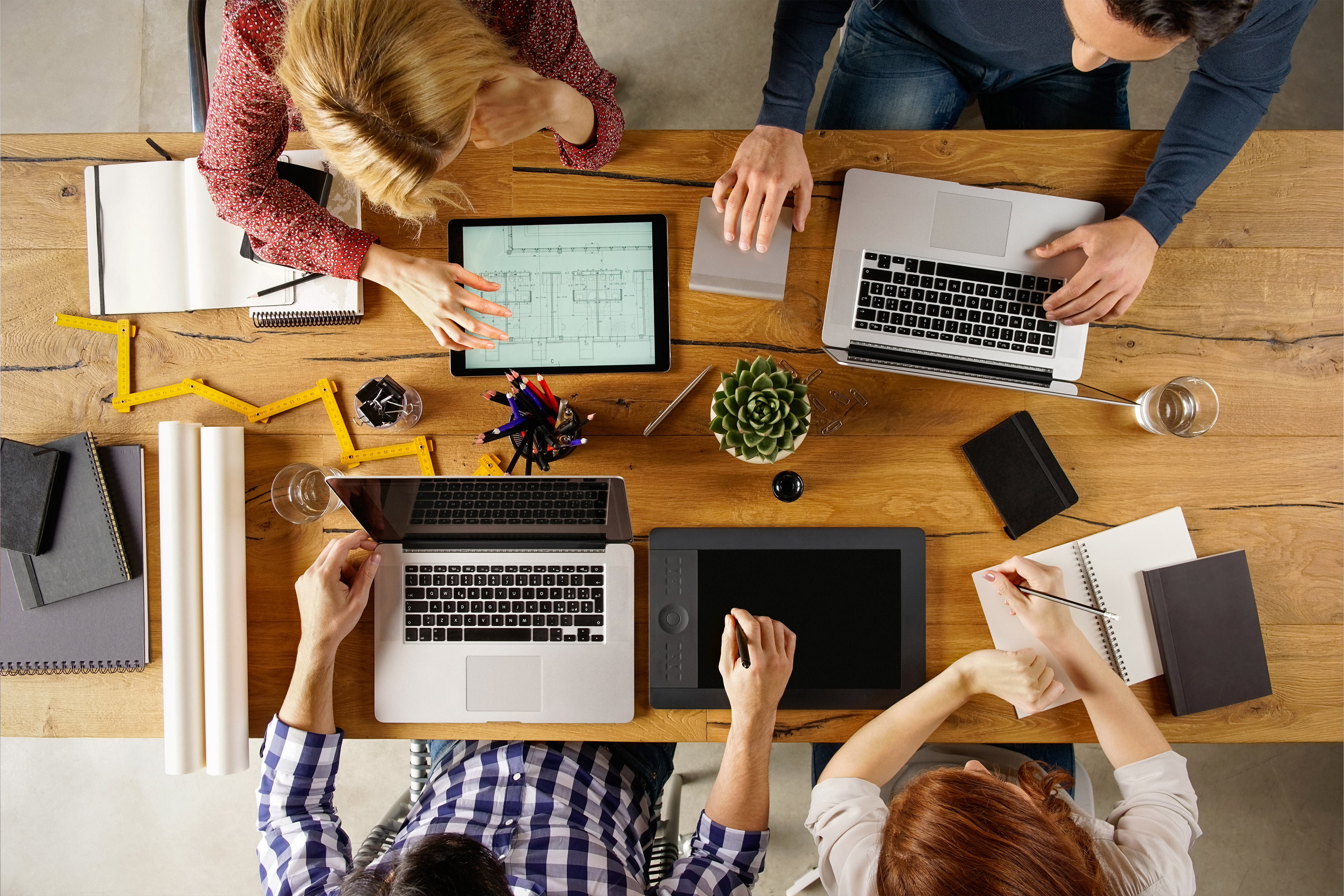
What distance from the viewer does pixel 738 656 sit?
3.89ft

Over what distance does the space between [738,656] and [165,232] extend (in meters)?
1.32

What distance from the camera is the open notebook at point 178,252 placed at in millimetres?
1288

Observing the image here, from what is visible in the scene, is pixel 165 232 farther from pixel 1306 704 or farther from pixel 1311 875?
pixel 1311 875

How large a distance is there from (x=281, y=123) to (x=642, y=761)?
136 centimetres

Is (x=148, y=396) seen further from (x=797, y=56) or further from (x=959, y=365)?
(x=959, y=365)

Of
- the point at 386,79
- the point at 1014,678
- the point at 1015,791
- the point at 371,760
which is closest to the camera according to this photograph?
the point at 386,79

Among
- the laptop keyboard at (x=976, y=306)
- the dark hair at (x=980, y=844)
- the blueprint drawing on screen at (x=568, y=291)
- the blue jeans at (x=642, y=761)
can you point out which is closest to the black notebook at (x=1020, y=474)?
the laptop keyboard at (x=976, y=306)

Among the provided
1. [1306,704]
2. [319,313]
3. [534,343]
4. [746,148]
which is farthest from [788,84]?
[1306,704]

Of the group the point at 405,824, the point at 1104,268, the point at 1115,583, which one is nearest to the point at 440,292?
the point at 405,824

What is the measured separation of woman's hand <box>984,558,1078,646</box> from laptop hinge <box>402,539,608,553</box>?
0.72m

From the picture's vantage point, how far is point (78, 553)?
127 centimetres

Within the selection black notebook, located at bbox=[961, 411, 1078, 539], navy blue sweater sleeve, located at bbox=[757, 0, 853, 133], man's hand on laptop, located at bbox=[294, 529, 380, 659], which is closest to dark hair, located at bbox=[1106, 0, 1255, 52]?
navy blue sweater sleeve, located at bbox=[757, 0, 853, 133]

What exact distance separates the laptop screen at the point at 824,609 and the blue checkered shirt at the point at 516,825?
301 millimetres

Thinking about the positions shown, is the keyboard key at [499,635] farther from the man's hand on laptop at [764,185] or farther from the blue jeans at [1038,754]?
the man's hand on laptop at [764,185]
